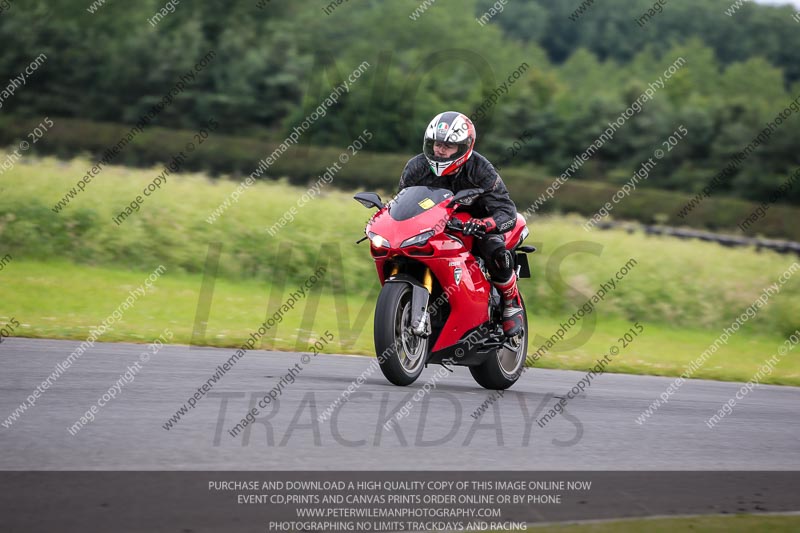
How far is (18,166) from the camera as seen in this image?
20.7 meters

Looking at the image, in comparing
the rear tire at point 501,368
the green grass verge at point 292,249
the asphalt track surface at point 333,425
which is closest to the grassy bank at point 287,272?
the green grass verge at point 292,249

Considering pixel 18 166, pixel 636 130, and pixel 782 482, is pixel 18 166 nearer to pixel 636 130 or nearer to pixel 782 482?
pixel 782 482

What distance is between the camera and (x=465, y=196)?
27.7ft

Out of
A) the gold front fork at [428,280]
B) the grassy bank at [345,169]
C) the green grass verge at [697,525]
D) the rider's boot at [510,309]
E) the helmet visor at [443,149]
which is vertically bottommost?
the grassy bank at [345,169]

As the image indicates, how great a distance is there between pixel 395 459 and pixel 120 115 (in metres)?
51.9

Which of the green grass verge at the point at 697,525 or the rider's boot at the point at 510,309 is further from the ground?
the green grass verge at the point at 697,525

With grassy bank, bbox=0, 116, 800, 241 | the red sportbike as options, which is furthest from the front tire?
grassy bank, bbox=0, 116, 800, 241

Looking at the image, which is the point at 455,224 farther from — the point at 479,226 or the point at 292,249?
the point at 292,249

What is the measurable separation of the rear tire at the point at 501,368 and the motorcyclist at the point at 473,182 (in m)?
0.32

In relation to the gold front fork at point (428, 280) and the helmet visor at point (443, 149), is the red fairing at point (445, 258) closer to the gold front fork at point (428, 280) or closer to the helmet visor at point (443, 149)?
the gold front fork at point (428, 280)

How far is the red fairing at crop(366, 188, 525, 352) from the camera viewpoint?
805 cm

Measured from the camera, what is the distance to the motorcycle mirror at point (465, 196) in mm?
8391

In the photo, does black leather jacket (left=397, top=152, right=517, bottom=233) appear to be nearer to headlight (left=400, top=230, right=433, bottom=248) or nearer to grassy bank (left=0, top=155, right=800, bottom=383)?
headlight (left=400, top=230, right=433, bottom=248)

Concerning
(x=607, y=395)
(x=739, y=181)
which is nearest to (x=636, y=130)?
(x=739, y=181)
